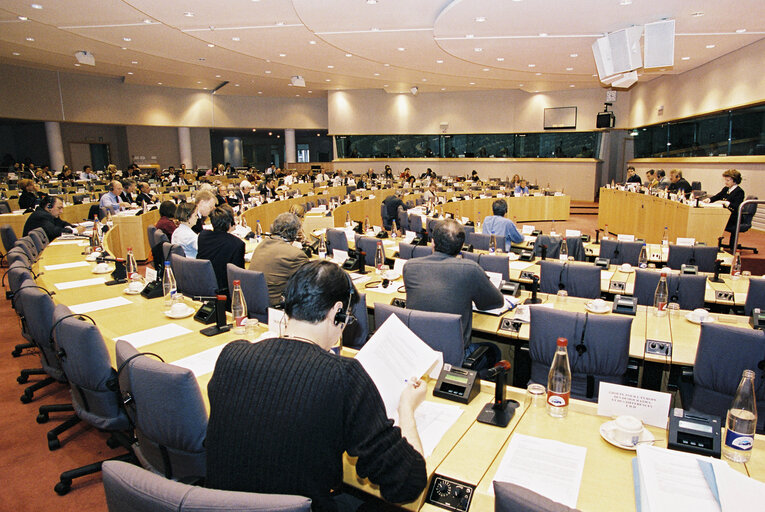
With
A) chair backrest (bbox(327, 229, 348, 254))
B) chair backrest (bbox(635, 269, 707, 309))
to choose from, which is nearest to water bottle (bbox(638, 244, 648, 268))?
chair backrest (bbox(635, 269, 707, 309))

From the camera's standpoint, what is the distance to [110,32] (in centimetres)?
1098

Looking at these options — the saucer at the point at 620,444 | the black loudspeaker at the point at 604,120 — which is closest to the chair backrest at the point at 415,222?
the saucer at the point at 620,444

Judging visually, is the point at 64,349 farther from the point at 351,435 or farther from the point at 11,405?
the point at 351,435

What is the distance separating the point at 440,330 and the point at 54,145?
68.5 feet

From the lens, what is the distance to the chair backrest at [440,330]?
2664 millimetres

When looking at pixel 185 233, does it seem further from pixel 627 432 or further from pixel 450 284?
pixel 627 432

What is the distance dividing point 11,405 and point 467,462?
4039 mm

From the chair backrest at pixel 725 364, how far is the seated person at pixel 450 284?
1.22m

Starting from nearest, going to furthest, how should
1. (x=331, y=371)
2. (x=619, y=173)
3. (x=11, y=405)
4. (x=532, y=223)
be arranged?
(x=331, y=371) → (x=11, y=405) → (x=532, y=223) → (x=619, y=173)

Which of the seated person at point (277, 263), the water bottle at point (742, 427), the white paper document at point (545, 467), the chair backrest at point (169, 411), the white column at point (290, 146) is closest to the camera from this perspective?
the white paper document at point (545, 467)

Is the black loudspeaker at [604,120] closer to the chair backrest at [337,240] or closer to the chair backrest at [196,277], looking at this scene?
the chair backrest at [337,240]

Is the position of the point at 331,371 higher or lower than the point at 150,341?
higher

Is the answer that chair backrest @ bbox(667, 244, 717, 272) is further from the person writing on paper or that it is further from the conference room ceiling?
the person writing on paper

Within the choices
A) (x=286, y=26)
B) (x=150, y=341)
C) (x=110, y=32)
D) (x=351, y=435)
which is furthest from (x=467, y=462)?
(x=110, y=32)
